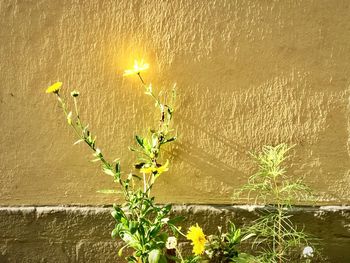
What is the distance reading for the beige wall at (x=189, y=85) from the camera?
134 inches

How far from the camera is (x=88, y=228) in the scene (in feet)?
11.4

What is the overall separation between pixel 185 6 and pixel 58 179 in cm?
138

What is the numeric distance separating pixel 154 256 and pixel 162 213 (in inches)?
10.7

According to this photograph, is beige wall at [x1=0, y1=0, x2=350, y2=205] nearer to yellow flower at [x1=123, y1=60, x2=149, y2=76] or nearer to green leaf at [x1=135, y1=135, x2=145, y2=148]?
yellow flower at [x1=123, y1=60, x2=149, y2=76]

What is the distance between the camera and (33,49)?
3.48 meters

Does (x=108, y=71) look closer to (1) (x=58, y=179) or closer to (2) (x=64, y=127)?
(2) (x=64, y=127)

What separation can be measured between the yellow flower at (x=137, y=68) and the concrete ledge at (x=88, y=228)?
0.89 metres

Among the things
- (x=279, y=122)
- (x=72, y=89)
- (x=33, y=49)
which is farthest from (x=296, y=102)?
(x=33, y=49)

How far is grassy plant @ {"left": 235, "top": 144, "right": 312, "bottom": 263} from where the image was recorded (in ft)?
10.7

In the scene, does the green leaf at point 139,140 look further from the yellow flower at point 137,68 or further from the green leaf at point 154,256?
the green leaf at point 154,256

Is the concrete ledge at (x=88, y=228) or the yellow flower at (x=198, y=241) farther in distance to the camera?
the concrete ledge at (x=88, y=228)

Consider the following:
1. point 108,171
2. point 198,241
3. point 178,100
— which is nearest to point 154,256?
point 198,241

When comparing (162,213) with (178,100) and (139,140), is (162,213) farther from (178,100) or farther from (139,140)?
(178,100)

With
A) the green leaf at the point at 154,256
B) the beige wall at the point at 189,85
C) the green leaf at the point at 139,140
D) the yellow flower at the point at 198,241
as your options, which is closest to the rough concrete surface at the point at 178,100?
the beige wall at the point at 189,85
